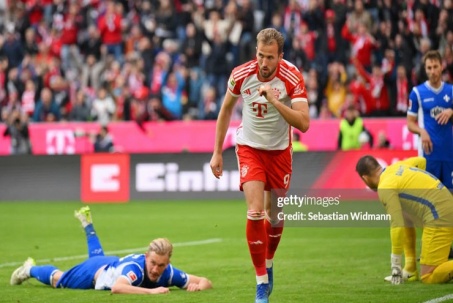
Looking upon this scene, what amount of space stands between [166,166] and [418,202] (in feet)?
41.6

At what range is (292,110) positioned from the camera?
9266mm

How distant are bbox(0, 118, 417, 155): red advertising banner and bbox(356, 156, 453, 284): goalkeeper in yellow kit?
1403cm

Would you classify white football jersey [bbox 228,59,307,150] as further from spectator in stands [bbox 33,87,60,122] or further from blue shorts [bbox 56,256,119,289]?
spectator in stands [bbox 33,87,60,122]

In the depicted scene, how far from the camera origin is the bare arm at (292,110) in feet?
29.7

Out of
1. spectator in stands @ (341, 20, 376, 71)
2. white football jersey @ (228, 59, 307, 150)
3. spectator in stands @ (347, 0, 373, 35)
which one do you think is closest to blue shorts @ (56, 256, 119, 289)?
white football jersey @ (228, 59, 307, 150)

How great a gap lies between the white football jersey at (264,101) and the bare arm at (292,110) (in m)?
0.10

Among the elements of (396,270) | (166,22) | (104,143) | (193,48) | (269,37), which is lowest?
(396,270)

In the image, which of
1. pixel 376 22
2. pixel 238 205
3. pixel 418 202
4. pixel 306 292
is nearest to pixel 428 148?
pixel 418 202

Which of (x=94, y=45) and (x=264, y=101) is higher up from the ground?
(x=94, y=45)

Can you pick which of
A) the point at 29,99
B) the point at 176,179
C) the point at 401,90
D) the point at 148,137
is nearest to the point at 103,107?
the point at 148,137

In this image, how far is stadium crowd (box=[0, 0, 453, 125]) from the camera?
84.9 ft

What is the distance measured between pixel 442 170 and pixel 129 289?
16.6 ft

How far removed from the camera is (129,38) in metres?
30.2

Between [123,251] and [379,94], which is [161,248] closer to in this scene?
[123,251]
